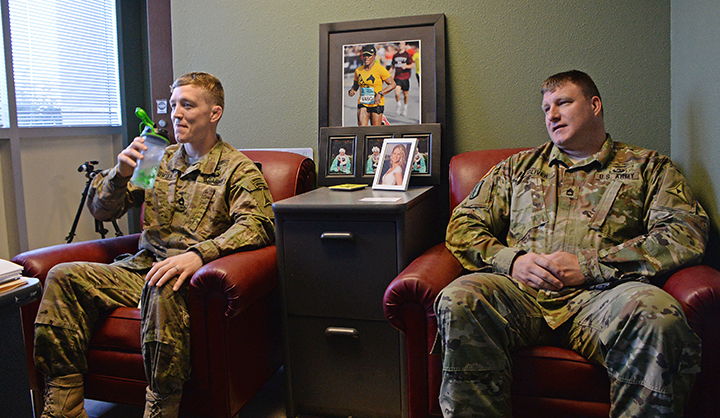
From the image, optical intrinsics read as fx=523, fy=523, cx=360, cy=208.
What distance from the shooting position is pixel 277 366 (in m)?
2.05

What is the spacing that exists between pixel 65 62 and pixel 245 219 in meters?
2.60

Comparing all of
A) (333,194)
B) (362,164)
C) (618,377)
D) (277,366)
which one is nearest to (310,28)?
(362,164)

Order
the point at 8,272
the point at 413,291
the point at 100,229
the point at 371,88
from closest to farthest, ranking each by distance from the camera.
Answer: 1. the point at 8,272
2. the point at 413,291
3. the point at 371,88
4. the point at 100,229

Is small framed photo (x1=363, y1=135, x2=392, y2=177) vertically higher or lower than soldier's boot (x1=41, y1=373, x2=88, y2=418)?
higher

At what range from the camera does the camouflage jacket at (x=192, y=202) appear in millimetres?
1951

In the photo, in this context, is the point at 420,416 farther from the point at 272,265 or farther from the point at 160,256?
the point at 160,256

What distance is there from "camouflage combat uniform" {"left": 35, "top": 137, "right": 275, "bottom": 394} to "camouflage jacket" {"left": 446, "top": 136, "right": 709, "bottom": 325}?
0.79m

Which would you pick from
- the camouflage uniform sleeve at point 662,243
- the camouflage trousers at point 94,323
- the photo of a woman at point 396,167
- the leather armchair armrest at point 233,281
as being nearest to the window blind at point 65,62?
the camouflage trousers at point 94,323

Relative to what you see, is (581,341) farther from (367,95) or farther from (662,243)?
(367,95)

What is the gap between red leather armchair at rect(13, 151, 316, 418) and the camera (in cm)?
163

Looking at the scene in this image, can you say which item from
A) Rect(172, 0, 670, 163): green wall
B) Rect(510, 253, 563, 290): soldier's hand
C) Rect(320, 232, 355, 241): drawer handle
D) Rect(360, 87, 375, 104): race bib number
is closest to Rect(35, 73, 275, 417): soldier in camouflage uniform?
Rect(320, 232, 355, 241): drawer handle

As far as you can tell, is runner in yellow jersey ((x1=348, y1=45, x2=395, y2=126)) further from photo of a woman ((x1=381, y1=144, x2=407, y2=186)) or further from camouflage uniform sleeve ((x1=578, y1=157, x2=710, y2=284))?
camouflage uniform sleeve ((x1=578, y1=157, x2=710, y2=284))

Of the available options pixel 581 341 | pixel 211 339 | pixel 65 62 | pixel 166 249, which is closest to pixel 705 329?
pixel 581 341

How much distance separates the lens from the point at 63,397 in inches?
65.0
